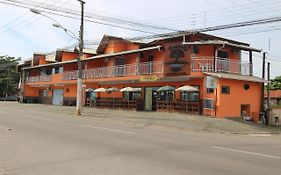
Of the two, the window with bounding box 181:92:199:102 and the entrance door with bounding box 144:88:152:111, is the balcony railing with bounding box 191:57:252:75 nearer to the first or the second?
the window with bounding box 181:92:199:102

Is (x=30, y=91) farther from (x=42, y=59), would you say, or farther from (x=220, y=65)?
(x=220, y=65)

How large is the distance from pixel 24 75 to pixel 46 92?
6.58 m

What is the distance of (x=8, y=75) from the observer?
223 ft

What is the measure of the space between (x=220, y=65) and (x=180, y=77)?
3.37 meters

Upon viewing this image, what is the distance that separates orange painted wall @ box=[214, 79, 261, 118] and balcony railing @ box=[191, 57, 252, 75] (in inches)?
57.2

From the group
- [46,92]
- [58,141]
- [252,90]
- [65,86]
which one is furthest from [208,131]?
[46,92]

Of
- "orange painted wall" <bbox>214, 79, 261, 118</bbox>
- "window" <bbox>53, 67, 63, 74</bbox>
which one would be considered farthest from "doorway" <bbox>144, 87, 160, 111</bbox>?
"window" <bbox>53, 67, 63, 74</bbox>

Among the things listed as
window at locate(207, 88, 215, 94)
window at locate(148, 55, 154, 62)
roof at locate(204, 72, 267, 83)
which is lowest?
window at locate(207, 88, 215, 94)

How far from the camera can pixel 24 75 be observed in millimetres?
59875

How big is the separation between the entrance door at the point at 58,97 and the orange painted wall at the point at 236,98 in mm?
29516

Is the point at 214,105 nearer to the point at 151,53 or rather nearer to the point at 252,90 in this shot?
the point at 252,90

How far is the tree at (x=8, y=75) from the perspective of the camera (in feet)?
223

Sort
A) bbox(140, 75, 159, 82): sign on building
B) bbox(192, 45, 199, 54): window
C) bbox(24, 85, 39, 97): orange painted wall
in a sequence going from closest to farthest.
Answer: bbox(192, 45, 199, 54): window, bbox(140, 75, 159, 82): sign on building, bbox(24, 85, 39, 97): orange painted wall

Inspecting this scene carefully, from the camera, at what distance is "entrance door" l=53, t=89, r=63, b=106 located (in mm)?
50819
